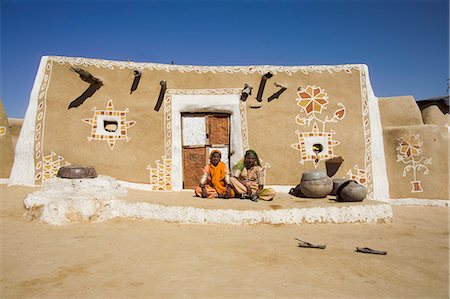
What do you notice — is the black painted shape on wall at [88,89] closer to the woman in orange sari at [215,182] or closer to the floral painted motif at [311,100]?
the woman in orange sari at [215,182]

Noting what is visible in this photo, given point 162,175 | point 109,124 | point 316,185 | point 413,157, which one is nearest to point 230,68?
point 162,175

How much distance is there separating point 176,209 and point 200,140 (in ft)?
11.1

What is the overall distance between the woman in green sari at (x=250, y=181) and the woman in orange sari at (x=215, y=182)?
19cm

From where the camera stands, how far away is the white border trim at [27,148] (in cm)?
720

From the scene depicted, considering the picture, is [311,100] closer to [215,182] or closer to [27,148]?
[215,182]

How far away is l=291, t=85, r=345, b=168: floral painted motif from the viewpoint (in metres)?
8.24

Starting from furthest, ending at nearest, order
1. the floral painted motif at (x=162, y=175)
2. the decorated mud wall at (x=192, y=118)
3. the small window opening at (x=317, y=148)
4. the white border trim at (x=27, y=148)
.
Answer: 1. the small window opening at (x=317, y=148)
2. the floral painted motif at (x=162, y=175)
3. the decorated mud wall at (x=192, y=118)
4. the white border trim at (x=27, y=148)

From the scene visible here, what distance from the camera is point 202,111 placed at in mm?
8352

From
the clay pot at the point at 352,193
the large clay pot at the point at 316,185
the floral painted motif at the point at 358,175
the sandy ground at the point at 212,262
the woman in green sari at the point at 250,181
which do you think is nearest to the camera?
the sandy ground at the point at 212,262

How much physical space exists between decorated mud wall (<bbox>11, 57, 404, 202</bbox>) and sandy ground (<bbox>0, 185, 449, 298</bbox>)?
2869 millimetres

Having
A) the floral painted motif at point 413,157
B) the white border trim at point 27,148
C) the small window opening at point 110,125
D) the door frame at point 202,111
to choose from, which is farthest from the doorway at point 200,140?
the floral painted motif at point 413,157

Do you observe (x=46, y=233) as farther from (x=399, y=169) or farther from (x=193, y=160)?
(x=399, y=169)

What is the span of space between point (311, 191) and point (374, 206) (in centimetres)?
122

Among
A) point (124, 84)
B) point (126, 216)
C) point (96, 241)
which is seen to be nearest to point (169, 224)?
point (126, 216)
